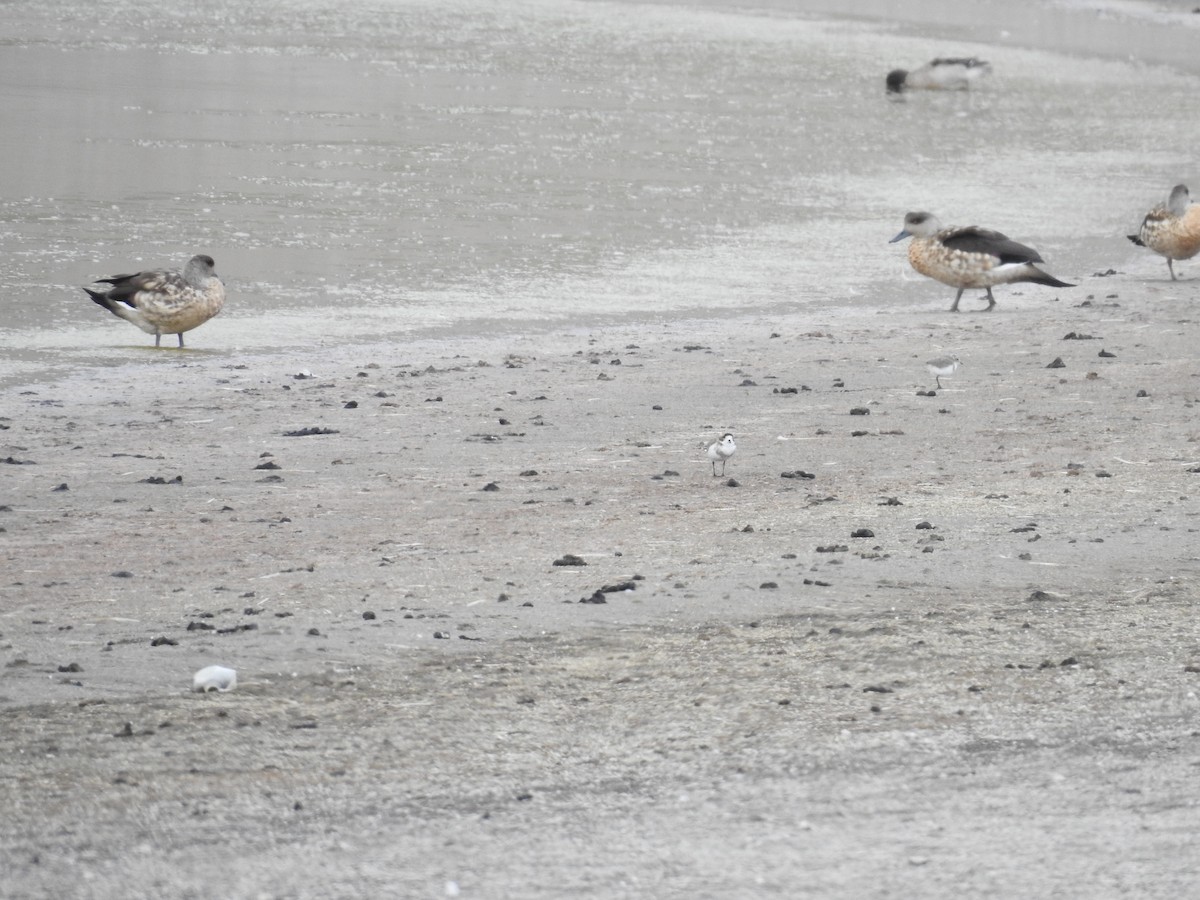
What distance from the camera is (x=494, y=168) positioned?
19234 millimetres

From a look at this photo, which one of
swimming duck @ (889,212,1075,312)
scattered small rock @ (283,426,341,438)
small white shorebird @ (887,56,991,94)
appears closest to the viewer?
scattered small rock @ (283,426,341,438)

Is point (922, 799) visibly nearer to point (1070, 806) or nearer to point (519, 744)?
point (1070, 806)

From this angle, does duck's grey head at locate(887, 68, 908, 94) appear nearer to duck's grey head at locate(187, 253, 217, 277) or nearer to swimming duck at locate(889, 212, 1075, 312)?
swimming duck at locate(889, 212, 1075, 312)

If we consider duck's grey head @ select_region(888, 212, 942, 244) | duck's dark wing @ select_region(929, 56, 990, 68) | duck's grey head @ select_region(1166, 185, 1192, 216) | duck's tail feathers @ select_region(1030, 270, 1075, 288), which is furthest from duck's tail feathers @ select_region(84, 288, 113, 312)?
duck's dark wing @ select_region(929, 56, 990, 68)

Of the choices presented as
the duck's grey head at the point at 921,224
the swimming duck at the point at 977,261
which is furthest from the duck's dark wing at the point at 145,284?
the duck's grey head at the point at 921,224

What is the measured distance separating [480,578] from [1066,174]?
16.9m

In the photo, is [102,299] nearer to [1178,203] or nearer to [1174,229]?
[1174,229]

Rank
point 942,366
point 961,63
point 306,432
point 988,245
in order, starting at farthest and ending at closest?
point 961,63 → point 988,245 → point 942,366 → point 306,432

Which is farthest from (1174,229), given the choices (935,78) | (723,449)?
(935,78)

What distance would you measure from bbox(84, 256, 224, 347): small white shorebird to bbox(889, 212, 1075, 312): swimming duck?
544cm

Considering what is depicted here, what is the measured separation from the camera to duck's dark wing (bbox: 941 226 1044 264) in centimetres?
1414

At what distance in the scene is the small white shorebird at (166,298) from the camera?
11773mm

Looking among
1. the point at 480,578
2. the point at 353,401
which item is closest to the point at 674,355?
the point at 353,401

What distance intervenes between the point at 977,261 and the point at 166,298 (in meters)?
5.98
